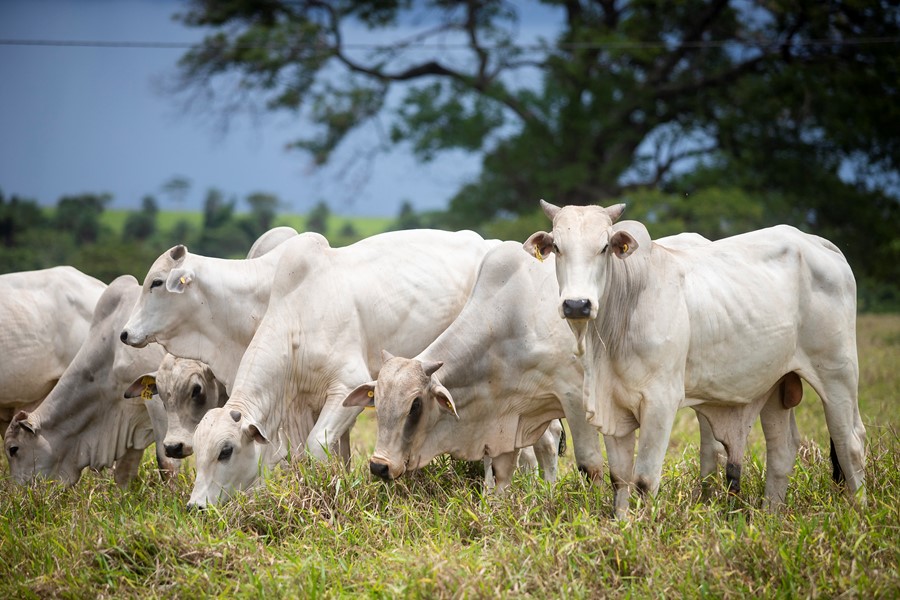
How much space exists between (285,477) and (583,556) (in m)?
1.95

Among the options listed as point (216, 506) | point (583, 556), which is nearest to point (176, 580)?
point (216, 506)

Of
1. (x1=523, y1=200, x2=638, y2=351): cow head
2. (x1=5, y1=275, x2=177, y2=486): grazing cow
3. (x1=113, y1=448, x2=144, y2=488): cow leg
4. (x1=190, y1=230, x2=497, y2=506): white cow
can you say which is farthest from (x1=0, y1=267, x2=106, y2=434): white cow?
(x1=523, y1=200, x2=638, y2=351): cow head

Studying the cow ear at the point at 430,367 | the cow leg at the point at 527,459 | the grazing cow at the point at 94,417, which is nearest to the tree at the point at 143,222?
the grazing cow at the point at 94,417

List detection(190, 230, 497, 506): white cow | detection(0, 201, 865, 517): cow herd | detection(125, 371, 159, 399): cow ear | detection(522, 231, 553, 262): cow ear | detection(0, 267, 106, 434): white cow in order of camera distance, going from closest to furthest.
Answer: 1. detection(522, 231, 553, 262): cow ear
2. detection(0, 201, 865, 517): cow herd
3. detection(190, 230, 497, 506): white cow
4. detection(125, 371, 159, 399): cow ear
5. detection(0, 267, 106, 434): white cow

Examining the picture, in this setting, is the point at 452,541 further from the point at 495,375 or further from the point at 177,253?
the point at 177,253

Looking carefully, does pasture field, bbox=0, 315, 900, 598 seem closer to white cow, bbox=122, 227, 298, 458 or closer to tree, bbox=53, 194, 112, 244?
white cow, bbox=122, 227, 298, 458

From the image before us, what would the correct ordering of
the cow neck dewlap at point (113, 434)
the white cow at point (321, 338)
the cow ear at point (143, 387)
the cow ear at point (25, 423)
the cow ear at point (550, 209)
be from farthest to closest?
the cow neck dewlap at point (113, 434), the cow ear at point (25, 423), the cow ear at point (143, 387), the white cow at point (321, 338), the cow ear at point (550, 209)

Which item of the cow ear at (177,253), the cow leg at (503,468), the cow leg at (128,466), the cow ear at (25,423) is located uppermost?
the cow ear at (177,253)

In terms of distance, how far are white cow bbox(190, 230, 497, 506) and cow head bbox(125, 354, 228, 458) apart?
60 centimetres

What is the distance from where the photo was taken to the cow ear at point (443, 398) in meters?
5.50

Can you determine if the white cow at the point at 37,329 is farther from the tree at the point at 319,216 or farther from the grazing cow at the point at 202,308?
the tree at the point at 319,216

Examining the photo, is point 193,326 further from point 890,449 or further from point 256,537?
point 890,449

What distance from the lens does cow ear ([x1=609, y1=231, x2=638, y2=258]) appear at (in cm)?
495

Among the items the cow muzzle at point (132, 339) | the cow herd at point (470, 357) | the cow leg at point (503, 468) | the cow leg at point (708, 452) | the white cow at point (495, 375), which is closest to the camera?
the cow herd at point (470, 357)
